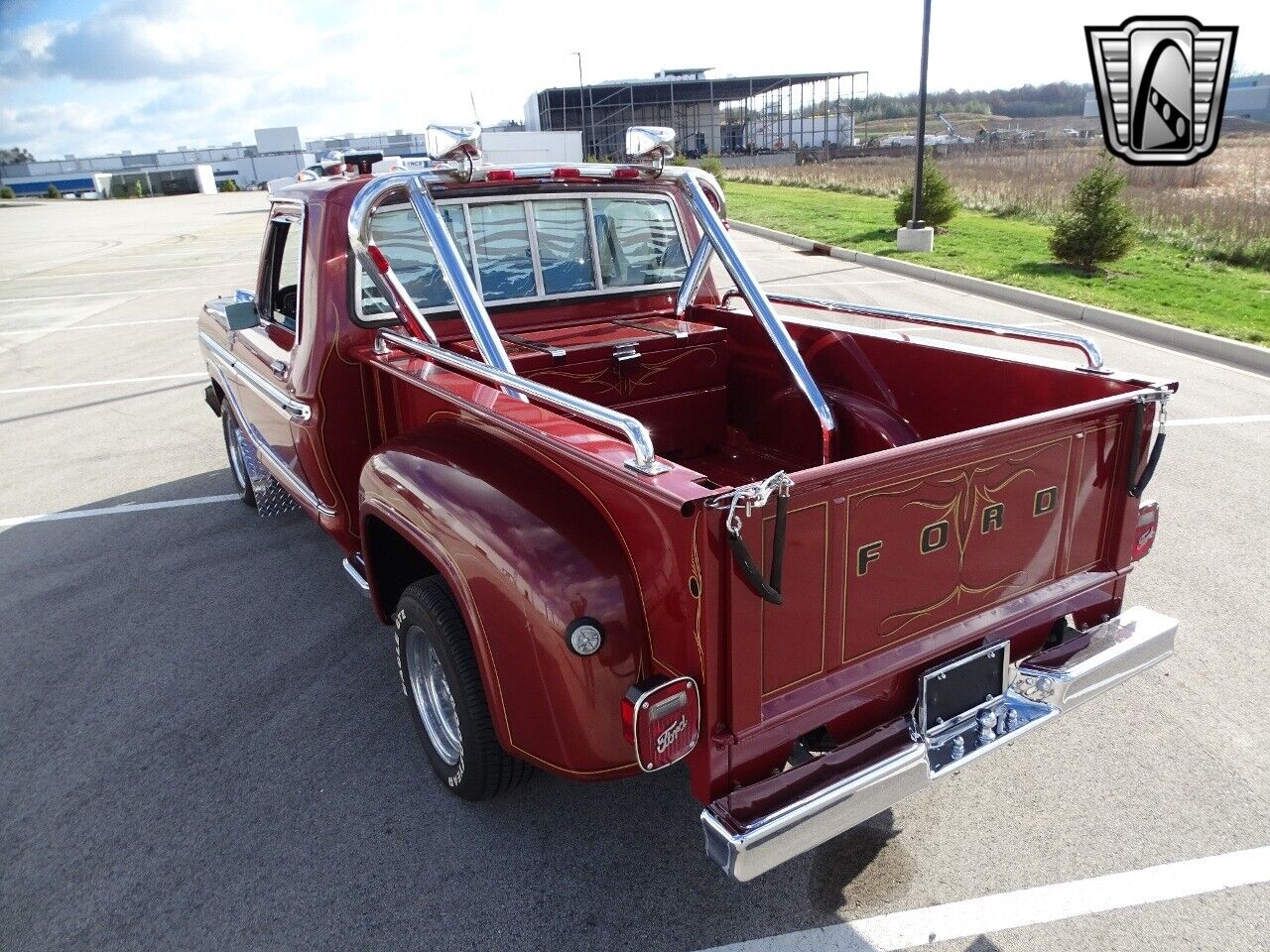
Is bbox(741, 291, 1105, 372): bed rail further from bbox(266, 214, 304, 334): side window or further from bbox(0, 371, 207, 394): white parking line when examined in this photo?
bbox(0, 371, 207, 394): white parking line

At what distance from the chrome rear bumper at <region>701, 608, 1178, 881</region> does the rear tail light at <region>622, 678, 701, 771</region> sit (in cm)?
19

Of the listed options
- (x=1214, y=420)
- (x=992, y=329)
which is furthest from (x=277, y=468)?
(x=1214, y=420)

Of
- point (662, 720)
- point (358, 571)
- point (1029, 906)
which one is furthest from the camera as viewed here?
point (358, 571)

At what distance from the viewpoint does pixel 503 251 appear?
4.18 metres

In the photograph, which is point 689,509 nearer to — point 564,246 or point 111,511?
point 564,246

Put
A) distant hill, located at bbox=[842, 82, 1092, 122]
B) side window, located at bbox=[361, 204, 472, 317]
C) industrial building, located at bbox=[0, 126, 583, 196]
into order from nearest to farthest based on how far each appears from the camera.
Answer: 1. side window, located at bbox=[361, 204, 472, 317]
2. industrial building, located at bbox=[0, 126, 583, 196]
3. distant hill, located at bbox=[842, 82, 1092, 122]

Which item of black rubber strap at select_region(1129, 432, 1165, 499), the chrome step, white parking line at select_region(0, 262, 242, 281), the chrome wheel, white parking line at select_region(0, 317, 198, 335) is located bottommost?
white parking line at select_region(0, 317, 198, 335)

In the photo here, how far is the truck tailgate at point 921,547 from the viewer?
2.21m

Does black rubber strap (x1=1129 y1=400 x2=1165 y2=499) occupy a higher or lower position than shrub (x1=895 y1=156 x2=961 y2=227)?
higher

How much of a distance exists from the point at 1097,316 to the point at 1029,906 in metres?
9.52

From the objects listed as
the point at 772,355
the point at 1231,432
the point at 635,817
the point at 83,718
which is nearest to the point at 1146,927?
the point at 635,817

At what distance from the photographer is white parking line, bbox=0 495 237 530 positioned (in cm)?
589

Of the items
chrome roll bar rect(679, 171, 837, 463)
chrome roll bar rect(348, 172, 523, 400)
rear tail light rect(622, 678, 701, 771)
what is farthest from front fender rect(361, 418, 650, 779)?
chrome roll bar rect(679, 171, 837, 463)
